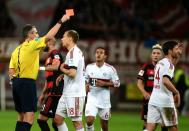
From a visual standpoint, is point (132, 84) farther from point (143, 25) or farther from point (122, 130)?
point (122, 130)

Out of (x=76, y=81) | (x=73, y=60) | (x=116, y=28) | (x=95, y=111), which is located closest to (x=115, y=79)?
(x=95, y=111)

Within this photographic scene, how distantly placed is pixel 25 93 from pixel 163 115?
9.01 ft

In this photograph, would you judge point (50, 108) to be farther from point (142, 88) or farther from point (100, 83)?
point (142, 88)

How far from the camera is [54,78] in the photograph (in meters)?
15.8

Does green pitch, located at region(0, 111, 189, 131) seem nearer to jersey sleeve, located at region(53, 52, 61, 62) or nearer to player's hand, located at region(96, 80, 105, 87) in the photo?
player's hand, located at region(96, 80, 105, 87)

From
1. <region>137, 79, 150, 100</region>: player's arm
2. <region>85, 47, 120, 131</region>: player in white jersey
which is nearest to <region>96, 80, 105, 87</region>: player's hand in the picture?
<region>85, 47, 120, 131</region>: player in white jersey

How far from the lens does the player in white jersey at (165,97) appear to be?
13478mm

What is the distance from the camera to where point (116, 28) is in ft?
111

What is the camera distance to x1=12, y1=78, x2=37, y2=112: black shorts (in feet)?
46.0

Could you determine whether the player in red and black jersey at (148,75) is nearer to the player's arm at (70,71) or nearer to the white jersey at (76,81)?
the white jersey at (76,81)

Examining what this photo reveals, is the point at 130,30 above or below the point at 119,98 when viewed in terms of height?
above

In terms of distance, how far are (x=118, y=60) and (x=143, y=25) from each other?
2.83 m

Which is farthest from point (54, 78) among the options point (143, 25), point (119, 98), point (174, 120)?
point (143, 25)

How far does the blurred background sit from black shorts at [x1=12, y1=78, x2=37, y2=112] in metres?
15.9
